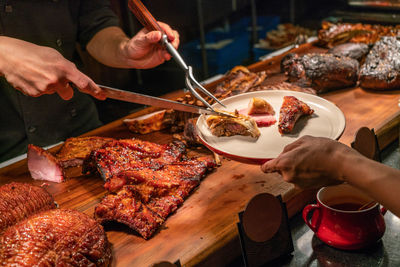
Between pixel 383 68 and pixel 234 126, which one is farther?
pixel 383 68

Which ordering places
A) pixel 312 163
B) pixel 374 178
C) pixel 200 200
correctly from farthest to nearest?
1. pixel 200 200
2. pixel 312 163
3. pixel 374 178

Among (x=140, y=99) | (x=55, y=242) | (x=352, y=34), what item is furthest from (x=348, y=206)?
(x=352, y=34)

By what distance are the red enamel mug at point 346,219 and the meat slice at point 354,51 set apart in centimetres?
219

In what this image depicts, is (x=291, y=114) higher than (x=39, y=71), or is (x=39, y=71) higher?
(x=39, y=71)

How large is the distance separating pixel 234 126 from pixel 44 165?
1.14 meters

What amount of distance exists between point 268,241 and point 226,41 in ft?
20.1

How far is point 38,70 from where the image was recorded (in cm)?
185

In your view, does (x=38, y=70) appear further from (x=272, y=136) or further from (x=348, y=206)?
(x=348, y=206)

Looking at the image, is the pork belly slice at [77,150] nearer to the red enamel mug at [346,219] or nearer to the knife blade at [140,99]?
the knife blade at [140,99]

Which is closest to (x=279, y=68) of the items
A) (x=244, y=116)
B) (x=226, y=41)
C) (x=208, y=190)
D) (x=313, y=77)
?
(x=313, y=77)

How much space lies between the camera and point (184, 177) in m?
2.10

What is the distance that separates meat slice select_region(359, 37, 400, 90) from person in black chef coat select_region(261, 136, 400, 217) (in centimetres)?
199

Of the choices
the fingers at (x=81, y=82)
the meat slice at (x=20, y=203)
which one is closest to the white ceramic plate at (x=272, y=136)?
the fingers at (x=81, y=82)

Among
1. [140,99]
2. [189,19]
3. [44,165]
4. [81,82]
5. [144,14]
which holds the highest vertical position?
[144,14]
